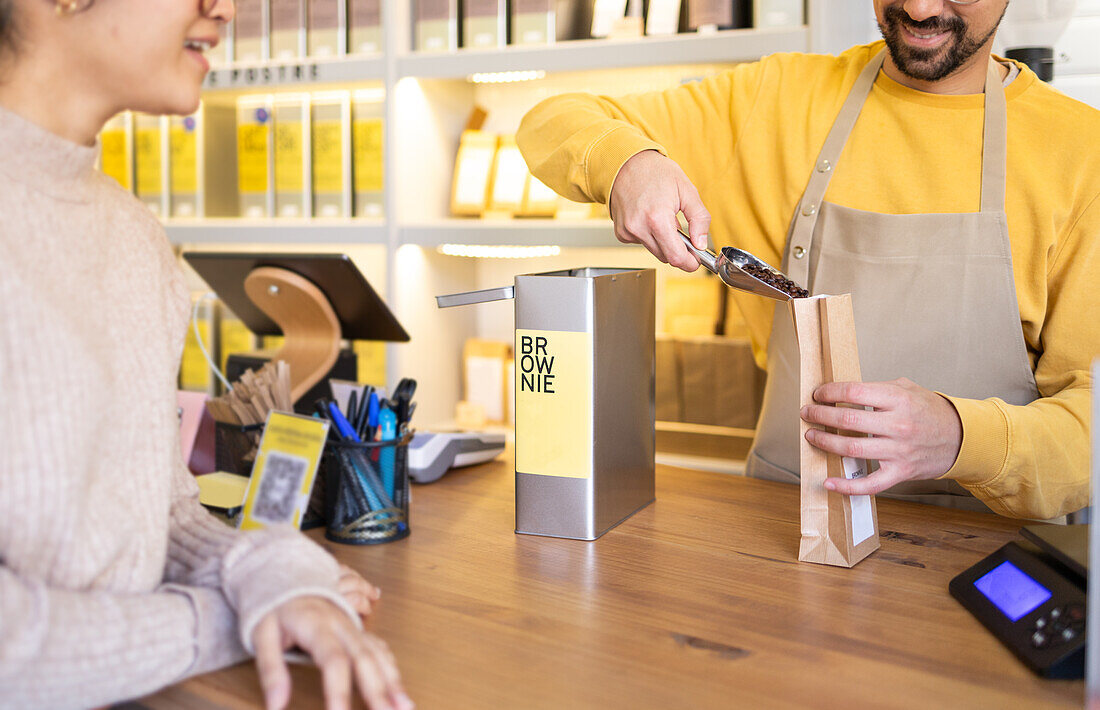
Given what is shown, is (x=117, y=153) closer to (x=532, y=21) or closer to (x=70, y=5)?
(x=532, y=21)

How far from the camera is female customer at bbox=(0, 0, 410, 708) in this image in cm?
68

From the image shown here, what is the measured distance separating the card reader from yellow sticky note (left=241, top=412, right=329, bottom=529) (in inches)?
9.3

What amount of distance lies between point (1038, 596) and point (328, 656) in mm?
604

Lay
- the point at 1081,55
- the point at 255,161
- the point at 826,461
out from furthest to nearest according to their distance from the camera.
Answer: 1. the point at 255,161
2. the point at 1081,55
3. the point at 826,461

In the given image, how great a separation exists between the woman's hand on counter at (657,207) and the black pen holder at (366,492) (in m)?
0.41

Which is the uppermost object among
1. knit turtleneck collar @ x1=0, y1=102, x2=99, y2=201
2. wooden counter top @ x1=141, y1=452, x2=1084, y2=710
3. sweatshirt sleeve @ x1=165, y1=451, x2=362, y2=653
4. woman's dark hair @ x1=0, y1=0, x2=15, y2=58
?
woman's dark hair @ x1=0, y1=0, x2=15, y2=58

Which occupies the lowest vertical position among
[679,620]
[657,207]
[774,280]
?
[679,620]

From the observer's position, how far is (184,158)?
2.82 m

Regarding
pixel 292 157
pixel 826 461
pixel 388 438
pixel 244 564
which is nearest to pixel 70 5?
pixel 244 564

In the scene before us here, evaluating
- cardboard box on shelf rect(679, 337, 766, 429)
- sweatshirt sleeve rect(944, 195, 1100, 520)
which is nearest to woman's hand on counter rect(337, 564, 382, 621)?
sweatshirt sleeve rect(944, 195, 1100, 520)

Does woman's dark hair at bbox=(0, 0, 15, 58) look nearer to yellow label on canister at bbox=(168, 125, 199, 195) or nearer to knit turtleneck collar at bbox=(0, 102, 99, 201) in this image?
knit turtleneck collar at bbox=(0, 102, 99, 201)

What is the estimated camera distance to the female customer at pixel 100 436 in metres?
0.68

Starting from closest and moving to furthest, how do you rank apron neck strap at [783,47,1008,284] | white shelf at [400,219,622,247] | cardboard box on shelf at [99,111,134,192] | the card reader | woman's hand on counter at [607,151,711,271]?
woman's hand on counter at [607,151,711,271]
the card reader
apron neck strap at [783,47,1008,284]
white shelf at [400,219,622,247]
cardboard box on shelf at [99,111,134,192]

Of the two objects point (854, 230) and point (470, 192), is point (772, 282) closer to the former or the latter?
point (854, 230)
